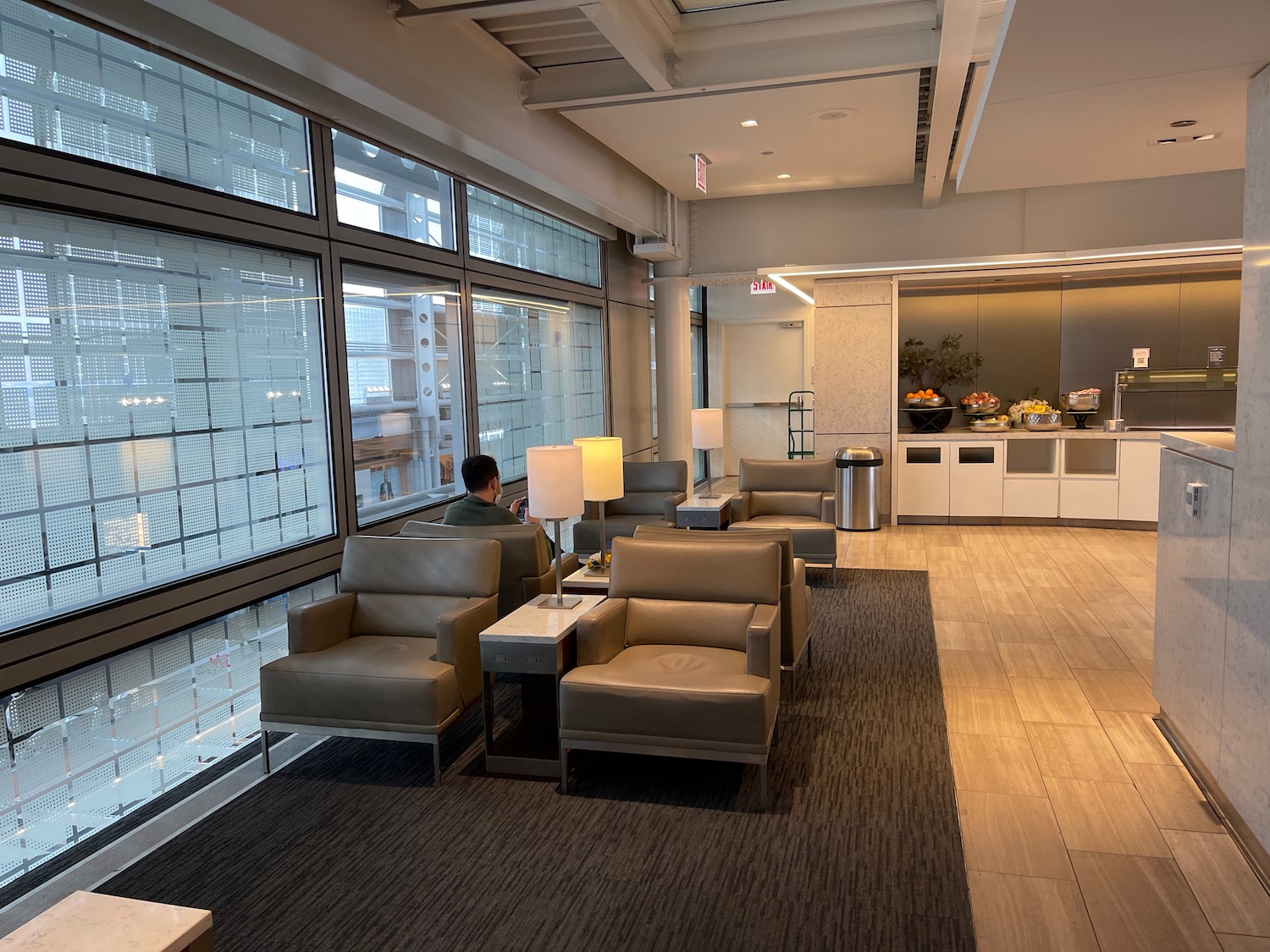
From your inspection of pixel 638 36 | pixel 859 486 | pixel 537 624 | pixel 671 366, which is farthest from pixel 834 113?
pixel 537 624

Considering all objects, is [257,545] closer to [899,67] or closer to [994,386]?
[899,67]

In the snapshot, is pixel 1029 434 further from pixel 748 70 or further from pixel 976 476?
pixel 748 70

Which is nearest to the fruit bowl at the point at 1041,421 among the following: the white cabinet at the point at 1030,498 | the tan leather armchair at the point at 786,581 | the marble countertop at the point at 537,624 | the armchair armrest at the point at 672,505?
the white cabinet at the point at 1030,498

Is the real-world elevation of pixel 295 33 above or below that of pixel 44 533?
above

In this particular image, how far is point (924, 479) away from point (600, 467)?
19.6 ft

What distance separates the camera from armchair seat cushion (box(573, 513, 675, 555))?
7145 millimetres

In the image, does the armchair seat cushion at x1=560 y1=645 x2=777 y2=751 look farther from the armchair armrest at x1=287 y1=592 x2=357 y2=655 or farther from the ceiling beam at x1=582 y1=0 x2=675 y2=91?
the ceiling beam at x1=582 y1=0 x2=675 y2=91

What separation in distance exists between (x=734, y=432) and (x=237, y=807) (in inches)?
455

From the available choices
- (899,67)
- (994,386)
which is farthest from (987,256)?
(899,67)

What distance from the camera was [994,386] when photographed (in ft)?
34.7

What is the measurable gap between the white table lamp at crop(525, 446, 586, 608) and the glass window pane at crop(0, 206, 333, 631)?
1428 millimetres

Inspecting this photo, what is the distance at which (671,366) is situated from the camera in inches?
403

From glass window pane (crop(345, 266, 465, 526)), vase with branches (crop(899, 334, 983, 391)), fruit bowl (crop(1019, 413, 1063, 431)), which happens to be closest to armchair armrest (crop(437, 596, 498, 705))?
glass window pane (crop(345, 266, 465, 526))

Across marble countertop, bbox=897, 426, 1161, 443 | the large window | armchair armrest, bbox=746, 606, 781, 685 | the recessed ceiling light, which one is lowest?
the large window
